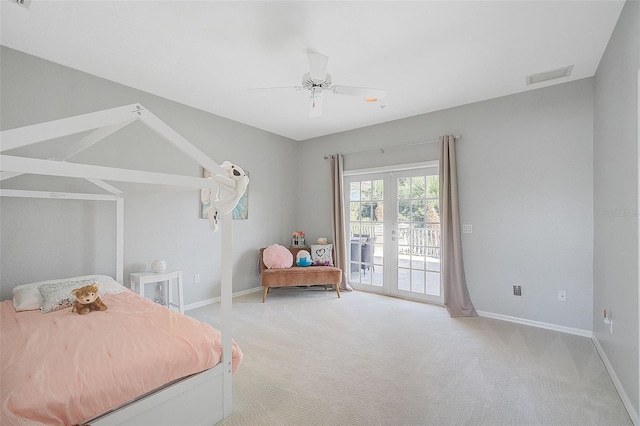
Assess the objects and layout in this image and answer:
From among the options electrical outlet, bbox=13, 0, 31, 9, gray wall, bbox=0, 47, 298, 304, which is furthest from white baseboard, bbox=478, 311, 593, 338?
electrical outlet, bbox=13, 0, 31, 9

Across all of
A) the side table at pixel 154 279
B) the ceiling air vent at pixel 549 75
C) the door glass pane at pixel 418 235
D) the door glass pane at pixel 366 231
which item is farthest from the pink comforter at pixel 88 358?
the ceiling air vent at pixel 549 75

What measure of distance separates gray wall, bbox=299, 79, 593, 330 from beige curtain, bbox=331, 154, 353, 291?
4.64 feet

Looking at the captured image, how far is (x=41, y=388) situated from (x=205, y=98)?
125 inches

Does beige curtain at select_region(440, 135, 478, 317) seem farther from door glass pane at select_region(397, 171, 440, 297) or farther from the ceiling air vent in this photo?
the ceiling air vent

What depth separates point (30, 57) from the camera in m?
2.70

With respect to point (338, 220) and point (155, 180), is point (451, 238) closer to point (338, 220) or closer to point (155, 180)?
point (338, 220)

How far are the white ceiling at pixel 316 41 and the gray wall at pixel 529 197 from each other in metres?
0.33

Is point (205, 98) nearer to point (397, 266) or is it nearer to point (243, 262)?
point (243, 262)

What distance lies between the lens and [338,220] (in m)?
4.94

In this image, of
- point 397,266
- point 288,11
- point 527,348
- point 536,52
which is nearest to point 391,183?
point 397,266

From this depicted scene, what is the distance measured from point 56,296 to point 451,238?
3.99 meters

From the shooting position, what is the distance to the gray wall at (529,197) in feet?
10.3

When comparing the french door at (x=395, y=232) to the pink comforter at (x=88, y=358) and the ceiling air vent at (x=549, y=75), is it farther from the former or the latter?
the pink comforter at (x=88, y=358)

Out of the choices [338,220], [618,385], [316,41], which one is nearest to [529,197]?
[618,385]
